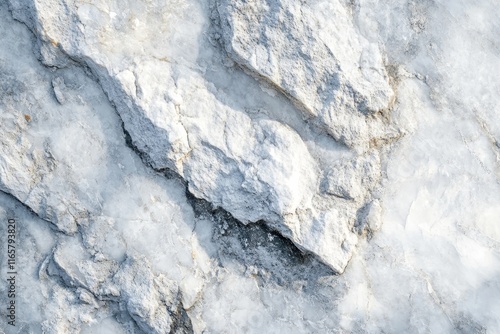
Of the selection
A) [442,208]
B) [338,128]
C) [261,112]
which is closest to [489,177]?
[442,208]

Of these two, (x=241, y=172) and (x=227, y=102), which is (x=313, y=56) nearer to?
(x=227, y=102)

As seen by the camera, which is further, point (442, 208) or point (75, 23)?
point (442, 208)

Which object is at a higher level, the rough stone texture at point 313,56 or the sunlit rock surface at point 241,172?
the rough stone texture at point 313,56

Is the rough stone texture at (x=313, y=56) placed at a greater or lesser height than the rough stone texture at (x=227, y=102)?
greater

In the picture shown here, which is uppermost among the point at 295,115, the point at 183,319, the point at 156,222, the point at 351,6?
the point at 351,6

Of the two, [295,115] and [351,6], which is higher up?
[351,6]

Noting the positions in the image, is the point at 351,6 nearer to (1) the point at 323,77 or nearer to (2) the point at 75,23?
(1) the point at 323,77

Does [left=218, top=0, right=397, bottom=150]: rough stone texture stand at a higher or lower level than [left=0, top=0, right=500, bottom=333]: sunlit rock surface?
higher

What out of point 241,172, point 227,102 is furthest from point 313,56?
point 241,172
